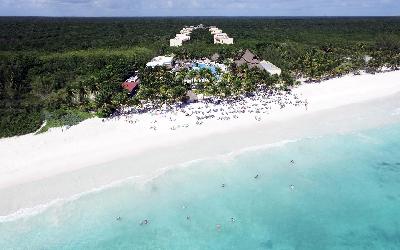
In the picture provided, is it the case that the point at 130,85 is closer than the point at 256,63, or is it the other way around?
the point at 130,85

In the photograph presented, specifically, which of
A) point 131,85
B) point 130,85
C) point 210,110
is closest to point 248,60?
point 131,85

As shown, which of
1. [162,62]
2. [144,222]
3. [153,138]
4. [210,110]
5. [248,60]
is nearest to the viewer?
[144,222]

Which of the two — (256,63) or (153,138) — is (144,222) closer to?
(153,138)

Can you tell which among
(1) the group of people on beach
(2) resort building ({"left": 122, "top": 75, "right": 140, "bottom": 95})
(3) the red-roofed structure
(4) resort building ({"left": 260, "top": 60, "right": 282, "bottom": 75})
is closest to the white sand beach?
(1) the group of people on beach

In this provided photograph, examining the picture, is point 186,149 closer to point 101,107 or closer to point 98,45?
point 101,107

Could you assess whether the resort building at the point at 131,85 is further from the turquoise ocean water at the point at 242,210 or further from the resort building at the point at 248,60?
the turquoise ocean water at the point at 242,210

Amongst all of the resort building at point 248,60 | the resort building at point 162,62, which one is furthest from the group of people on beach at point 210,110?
the resort building at point 162,62

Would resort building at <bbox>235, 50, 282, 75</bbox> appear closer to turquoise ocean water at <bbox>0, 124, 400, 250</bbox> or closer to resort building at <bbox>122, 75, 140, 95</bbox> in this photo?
resort building at <bbox>122, 75, 140, 95</bbox>
